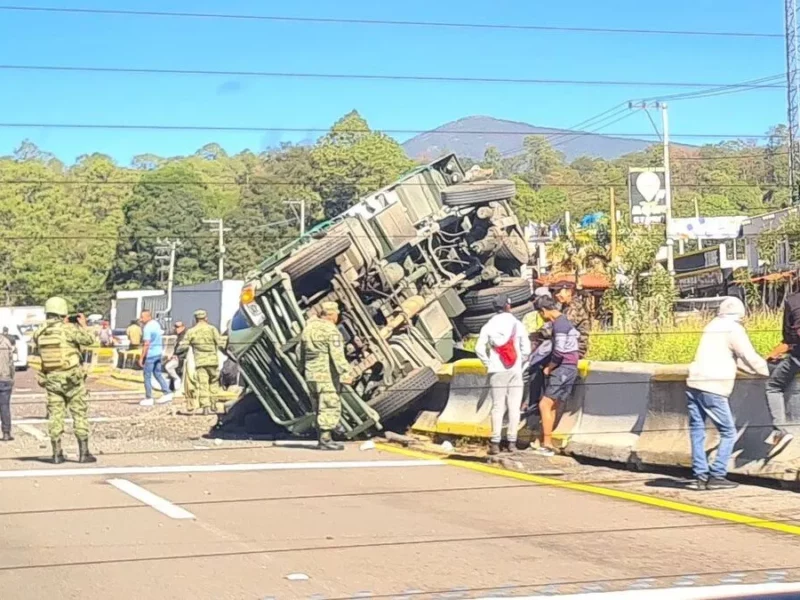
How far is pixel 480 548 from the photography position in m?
7.80

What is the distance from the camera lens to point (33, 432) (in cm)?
1664

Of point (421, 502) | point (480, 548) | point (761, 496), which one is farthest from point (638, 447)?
point (480, 548)

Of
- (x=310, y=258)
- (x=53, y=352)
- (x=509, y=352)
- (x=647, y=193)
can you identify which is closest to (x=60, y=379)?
(x=53, y=352)

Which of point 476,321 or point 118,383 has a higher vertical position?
point 476,321

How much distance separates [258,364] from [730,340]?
6.40m

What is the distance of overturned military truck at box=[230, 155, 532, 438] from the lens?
14133 mm

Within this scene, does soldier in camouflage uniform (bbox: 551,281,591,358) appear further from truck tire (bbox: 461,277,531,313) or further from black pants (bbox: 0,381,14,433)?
black pants (bbox: 0,381,14,433)

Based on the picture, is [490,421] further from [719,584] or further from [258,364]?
[719,584]

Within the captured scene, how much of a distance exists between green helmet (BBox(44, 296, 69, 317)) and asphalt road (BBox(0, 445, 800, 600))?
5.74ft

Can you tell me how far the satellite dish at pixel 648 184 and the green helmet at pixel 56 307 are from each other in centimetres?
2152

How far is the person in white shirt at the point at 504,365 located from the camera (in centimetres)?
1255

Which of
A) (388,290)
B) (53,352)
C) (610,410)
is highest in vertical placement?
(388,290)

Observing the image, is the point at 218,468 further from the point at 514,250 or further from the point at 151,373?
the point at 151,373

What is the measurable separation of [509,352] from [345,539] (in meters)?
4.98
